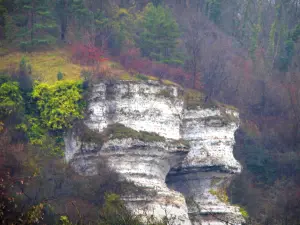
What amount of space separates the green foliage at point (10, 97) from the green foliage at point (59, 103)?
102 cm

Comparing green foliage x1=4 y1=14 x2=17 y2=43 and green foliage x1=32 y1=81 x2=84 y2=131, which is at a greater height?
green foliage x1=4 y1=14 x2=17 y2=43

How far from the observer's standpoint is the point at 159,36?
46812 millimetres

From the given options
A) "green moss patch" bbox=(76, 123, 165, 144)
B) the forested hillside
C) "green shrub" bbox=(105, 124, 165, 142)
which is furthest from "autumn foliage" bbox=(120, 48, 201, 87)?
"green moss patch" bbox=(76, 123, 165, 144)

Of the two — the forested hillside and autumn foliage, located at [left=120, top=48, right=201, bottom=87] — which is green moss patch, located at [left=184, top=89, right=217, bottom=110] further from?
autumn foliage, located at [left=120, top=48, right=201, bottom=87]

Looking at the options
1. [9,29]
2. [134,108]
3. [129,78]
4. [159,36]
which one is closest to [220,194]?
[134,108]

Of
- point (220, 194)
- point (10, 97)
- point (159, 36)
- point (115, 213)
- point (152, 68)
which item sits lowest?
point (220, 194)

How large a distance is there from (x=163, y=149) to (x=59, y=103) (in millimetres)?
6869

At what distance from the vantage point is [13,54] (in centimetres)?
4025

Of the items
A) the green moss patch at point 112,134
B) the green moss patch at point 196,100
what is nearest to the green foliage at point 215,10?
the green moss patch at point 196,100

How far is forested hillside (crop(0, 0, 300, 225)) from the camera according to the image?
32.1 metres

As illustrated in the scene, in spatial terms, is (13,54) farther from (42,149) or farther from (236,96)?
(236,96)

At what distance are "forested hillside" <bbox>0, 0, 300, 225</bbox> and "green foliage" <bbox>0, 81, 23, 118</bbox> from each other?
0.24 ft

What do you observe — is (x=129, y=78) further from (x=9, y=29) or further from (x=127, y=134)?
(x=9, y=29)

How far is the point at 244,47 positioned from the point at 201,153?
26.7 m
